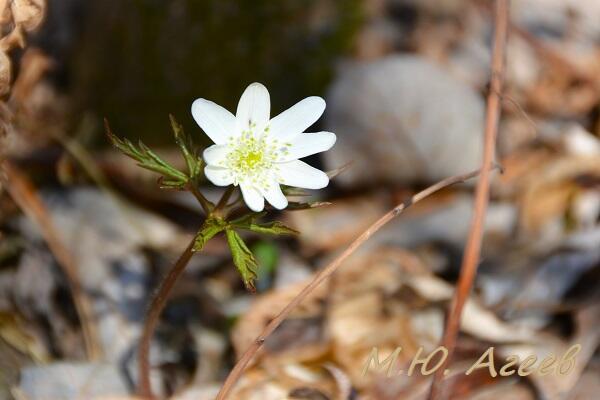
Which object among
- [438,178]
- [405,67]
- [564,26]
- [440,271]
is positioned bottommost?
[440,271]

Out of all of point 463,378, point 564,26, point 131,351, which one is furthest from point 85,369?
point 564,26

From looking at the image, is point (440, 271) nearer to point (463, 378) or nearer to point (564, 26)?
point (463, 378)

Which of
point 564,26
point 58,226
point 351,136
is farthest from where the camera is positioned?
point 564,26

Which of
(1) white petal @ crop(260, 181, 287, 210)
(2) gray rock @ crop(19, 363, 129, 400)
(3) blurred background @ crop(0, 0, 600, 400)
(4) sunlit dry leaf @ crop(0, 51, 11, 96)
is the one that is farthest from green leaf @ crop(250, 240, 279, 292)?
(1) white petal @ crop(260, 181, 287, 210)

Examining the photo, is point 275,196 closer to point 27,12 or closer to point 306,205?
point 306,205

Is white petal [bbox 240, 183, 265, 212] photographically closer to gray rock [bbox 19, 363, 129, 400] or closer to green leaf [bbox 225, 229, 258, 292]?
green leaf [bbox 225, 229, 258, 292]

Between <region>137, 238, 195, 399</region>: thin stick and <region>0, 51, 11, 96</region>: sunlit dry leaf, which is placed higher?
<region>0, 51, 11, 96</region>: sunlit dry leaf

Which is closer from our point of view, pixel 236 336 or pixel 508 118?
pixel 236 336
